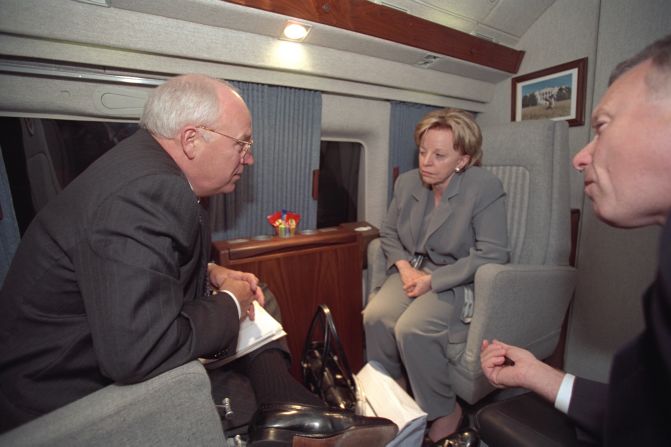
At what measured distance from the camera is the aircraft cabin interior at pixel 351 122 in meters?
1.57

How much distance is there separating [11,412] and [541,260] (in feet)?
7.35

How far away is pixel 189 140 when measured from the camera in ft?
3.85

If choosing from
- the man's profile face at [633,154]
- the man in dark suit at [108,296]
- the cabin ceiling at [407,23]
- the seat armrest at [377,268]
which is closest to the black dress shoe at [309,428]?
the man in dark suit at [108,296]

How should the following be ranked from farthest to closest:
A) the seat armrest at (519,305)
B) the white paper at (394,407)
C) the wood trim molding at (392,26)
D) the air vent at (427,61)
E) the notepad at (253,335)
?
the air vent at (427,61), the wood trim molding at (392,26), the seat armrest at (519,305), the white paper at (394,407), the notepad at (253,335)

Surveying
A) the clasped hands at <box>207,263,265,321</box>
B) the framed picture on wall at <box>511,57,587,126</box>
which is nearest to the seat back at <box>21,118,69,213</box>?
the clasped hands at <box>207,263,265,321</box>

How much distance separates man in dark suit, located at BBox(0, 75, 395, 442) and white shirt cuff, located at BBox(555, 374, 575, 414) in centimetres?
50

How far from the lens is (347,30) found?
187 centimetres

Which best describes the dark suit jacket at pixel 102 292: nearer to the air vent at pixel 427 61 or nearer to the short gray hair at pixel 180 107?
the short gray hair at pixel 180 107

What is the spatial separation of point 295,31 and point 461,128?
3.55 ft

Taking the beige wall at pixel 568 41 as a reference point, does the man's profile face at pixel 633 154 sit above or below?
below

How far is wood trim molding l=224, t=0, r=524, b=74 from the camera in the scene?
167 centimetres

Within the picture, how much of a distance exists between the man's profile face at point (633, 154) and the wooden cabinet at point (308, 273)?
1511 mm

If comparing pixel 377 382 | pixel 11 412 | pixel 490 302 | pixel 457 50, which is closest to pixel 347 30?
pixel 457 50

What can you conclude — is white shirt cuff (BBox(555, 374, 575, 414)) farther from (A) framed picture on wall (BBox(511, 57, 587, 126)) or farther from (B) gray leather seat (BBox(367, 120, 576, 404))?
(A) framed picture on wall (BBox(511, 57, 587, 126))
